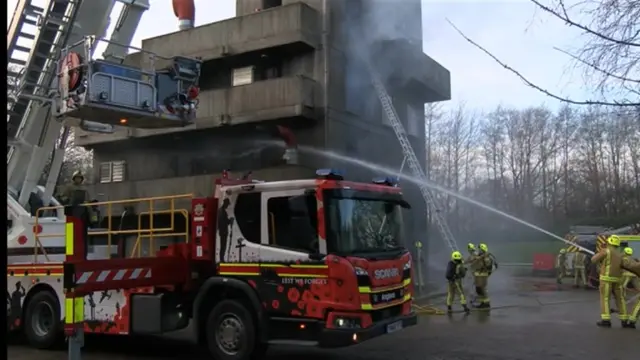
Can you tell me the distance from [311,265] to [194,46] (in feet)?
45.8

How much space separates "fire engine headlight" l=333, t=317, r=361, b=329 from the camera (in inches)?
276

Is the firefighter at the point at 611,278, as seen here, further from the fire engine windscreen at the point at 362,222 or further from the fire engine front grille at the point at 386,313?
the fire engine front grille at the point at 386,313

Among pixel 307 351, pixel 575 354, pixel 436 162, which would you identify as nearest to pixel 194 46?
pixel 307 351

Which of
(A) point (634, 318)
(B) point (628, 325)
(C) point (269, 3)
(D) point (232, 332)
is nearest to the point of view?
(D) point (232, 332)

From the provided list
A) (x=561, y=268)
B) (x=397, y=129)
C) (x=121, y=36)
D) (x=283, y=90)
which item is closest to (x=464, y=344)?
(x=121, y=36)

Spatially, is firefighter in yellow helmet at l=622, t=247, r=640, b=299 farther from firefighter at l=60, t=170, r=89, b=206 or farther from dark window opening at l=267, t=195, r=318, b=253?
firefighter at l=60, t=170, r=89, b=206

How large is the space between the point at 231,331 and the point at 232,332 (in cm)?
2

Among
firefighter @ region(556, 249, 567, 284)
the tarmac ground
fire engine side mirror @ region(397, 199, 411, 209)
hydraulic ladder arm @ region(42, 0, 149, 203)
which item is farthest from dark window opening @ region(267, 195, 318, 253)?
firefighter @ region(556, 249, 567, 284)

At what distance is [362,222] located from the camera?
760cm

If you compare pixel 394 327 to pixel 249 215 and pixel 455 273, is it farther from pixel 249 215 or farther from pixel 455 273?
pixel 455 273

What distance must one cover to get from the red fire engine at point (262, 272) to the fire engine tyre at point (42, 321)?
0.30 meters

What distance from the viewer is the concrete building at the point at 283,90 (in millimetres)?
17688

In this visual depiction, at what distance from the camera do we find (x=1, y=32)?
12.8ft

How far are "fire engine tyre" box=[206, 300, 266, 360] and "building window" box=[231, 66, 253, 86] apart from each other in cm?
1199
